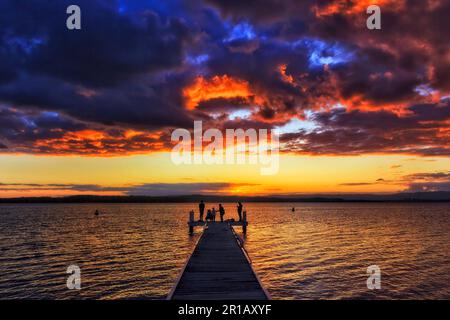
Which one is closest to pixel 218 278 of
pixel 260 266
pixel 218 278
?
pixel 218 278

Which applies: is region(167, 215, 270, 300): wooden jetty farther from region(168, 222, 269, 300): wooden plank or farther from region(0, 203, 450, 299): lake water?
region(0, 203, 450, 299): lake water

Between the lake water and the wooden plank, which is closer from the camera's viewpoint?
the wooden plank

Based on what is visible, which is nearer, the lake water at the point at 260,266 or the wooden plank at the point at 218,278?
the wooden plank at the point at 218,278

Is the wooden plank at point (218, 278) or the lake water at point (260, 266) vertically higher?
the wooden plank at point (218, 278)

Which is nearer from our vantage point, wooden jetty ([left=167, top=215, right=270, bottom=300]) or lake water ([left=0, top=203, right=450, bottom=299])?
wooden jetty ([left=167, top=215, right=270, bottom=300])

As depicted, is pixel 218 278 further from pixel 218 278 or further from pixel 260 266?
pixel 260 266

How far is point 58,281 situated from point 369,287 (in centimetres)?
1662

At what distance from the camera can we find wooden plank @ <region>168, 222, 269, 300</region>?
11.8 m

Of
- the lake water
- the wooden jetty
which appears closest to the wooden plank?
the wooden jetty

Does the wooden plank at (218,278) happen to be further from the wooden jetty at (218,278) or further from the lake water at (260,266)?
the lake water at (260,266)

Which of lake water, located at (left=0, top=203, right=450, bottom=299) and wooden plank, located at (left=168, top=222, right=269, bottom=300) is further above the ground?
wooden plank, located at (left=168, top=222, right=269, bottom=300)

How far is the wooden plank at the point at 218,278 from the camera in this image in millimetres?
11797

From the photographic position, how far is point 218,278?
545 inches

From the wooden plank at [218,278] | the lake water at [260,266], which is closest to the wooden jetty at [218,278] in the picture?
the wooden plank at [218,278]
